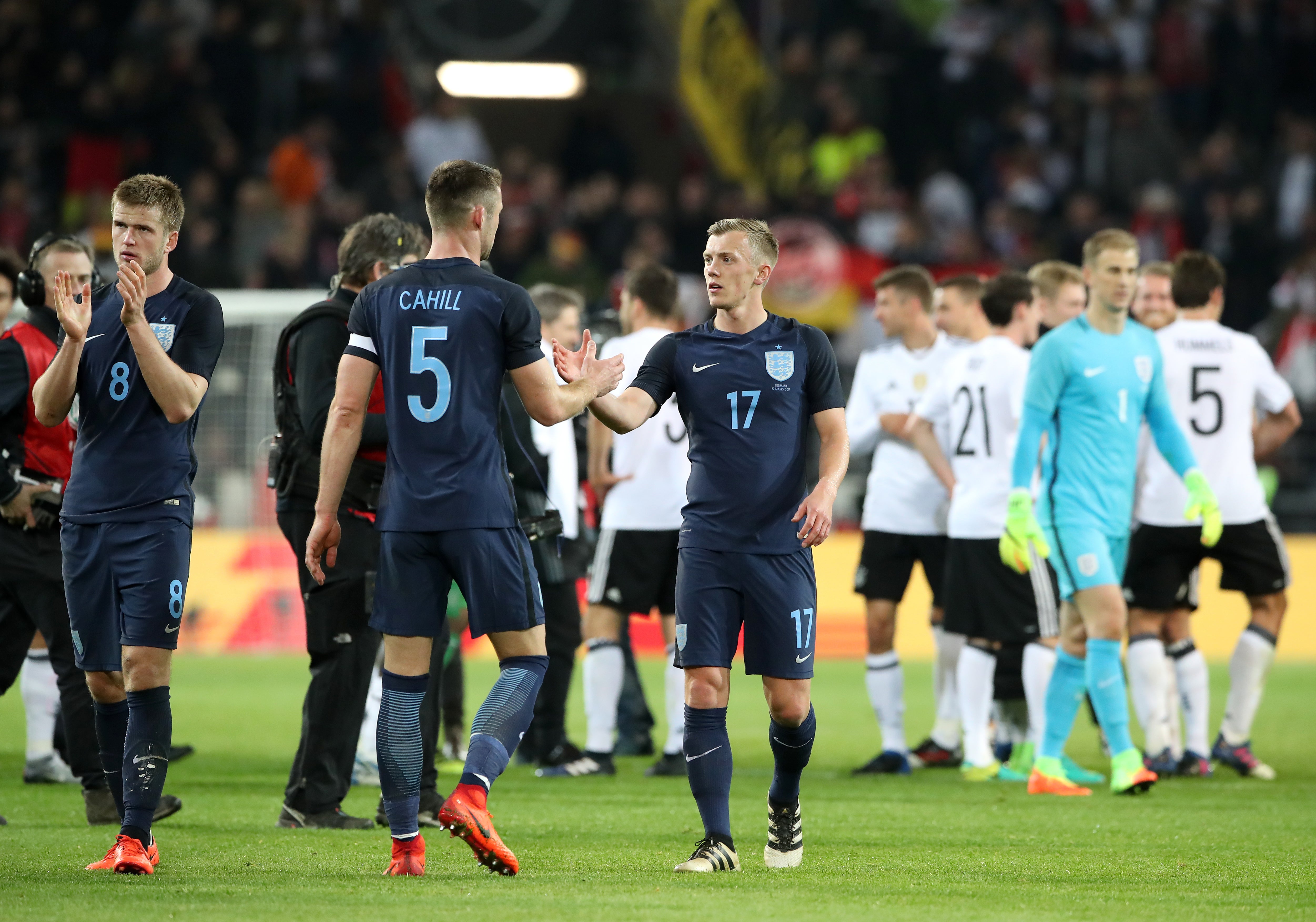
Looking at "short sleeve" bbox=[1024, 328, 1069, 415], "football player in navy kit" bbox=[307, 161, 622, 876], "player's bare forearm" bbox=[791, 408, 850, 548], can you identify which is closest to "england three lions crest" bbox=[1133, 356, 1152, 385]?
"short sleeve" bbox=[1024, 328, 1069, 415]

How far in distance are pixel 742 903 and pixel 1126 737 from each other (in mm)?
3589

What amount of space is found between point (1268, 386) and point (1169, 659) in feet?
5.36

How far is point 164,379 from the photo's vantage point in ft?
18.6

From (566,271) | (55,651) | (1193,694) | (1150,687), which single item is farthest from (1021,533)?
(566,271)

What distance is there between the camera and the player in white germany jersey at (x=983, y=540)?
9055 millimetres

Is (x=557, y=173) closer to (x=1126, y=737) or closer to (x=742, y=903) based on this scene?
(x=1126, y=737)

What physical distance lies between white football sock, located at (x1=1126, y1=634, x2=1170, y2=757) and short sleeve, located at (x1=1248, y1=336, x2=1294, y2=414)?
4.76 feet

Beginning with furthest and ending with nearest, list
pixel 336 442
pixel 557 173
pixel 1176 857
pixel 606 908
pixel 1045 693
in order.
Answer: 1. pixel 557 173
2. pixel 1045 693
3. pixel 1176 857
4. pixel 336 442
5. pixel 606 908

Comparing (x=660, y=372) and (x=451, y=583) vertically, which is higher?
(x=660, y=372)

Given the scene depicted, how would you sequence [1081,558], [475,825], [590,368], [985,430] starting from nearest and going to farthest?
[475,825]
[590,368]
[1081,558]
[985,430]

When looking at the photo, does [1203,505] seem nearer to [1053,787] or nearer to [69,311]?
[1053,787]

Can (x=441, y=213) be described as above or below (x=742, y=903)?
above

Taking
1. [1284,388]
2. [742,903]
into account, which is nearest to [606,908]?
[742,903]

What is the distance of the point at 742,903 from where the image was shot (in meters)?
5.23
